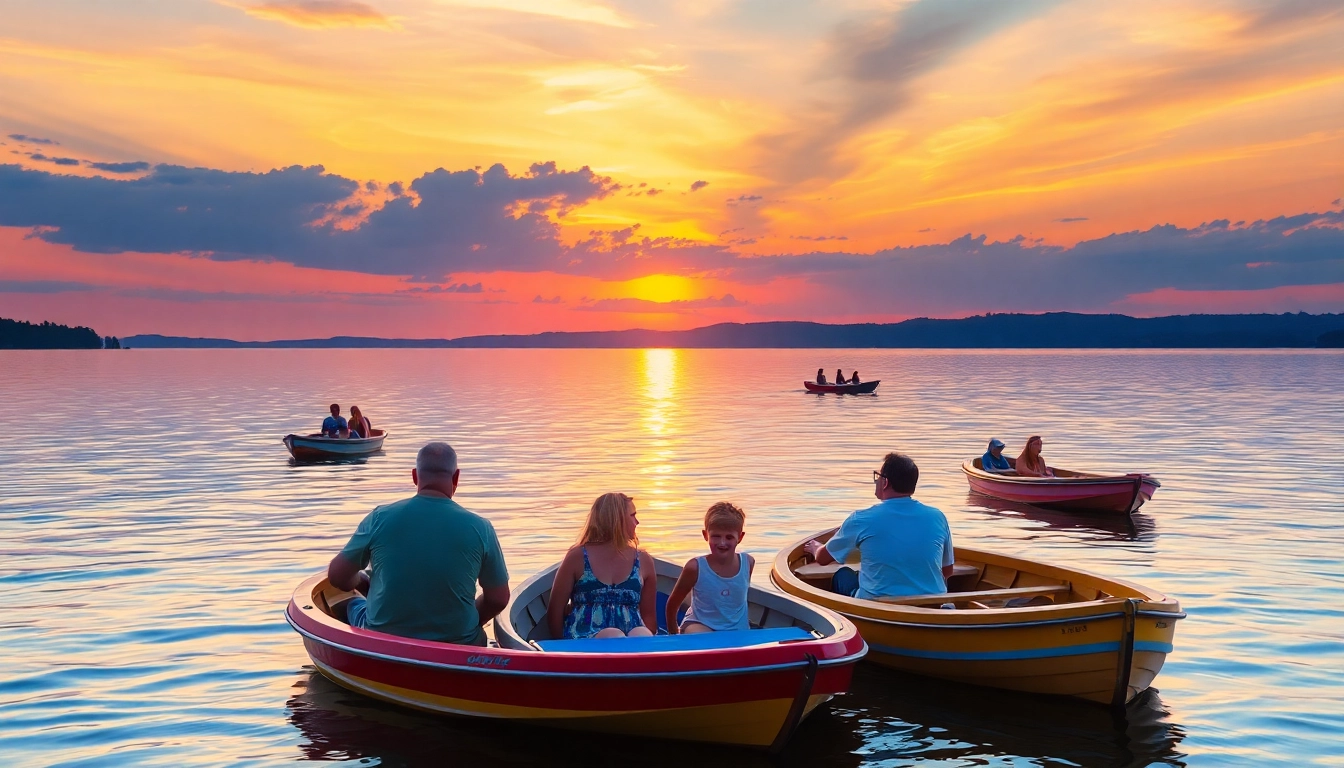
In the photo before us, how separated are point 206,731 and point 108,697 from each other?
1642mm

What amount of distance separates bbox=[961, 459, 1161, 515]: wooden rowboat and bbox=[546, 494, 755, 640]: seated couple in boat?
15.9m

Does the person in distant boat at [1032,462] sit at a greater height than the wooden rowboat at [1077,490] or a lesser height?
greater

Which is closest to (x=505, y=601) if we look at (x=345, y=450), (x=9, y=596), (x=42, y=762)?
(x=42, y=762)

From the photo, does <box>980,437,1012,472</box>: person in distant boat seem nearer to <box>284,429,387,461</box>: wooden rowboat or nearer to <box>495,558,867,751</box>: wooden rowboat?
<box>495,558,867,751</box>: wooden rowboat

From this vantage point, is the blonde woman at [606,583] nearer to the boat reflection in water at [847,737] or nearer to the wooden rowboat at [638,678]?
the wooden rowboat at [638,678]

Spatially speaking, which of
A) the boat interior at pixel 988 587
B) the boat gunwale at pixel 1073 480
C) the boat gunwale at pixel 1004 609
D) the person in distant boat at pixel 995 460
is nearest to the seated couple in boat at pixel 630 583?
the boat gunwale at pixel 1004 609

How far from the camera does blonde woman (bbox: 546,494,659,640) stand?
8.89 metres

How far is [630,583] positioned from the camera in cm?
920

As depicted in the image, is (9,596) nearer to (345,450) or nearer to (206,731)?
(206,731)

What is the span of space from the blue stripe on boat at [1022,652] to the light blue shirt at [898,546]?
64 cm

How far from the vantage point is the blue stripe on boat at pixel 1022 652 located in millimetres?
9586

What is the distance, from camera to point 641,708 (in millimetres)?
8219

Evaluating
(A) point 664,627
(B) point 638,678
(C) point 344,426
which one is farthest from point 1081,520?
(C) point 344,426

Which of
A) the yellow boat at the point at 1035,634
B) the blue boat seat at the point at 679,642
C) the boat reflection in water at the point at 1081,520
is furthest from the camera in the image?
the boat reflection in water at the point at 1081,520
